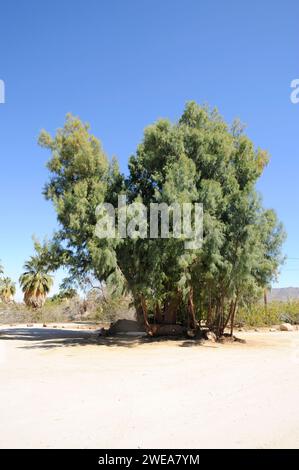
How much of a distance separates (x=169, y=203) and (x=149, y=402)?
11.0m

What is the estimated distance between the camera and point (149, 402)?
730 centimetres

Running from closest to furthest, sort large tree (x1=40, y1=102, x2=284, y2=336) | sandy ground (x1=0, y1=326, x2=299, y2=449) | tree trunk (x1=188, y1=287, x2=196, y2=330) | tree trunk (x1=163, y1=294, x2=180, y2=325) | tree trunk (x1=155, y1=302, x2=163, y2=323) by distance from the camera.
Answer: sandy ground (x1=0, y1=326, x2=299, y2=449) < large tree (x1=40, y1=102, x2=284, y2=336) < tree trunk (x1=188, y1=287, x2=196, y2=330) < tree trunk (x1=163, y1=294, x2=180, y2=325) < tree trunk (x1=155, y1=302, x2=163, y2=323)

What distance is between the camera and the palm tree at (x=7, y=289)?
190 ft

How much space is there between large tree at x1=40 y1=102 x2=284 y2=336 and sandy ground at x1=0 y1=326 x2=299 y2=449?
478 cm

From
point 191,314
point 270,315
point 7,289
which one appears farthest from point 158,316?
point 7,289

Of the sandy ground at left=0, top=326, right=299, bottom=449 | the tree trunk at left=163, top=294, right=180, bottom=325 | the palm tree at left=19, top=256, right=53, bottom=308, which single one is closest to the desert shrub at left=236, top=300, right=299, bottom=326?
the tree trunk at left=163, top=294, right=180, bottom=325

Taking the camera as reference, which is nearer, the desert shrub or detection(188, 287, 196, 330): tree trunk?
detection(188, 287, 196, 330): tree trunk

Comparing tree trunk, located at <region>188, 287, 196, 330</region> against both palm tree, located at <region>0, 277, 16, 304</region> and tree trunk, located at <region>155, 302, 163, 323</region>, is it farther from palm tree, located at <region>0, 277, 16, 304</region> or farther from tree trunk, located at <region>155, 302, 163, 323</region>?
palm tree, located at <region>0, 277, 16, 304</region>

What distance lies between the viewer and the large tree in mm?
17641

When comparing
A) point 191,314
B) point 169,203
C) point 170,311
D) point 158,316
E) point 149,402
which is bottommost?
point 149,402

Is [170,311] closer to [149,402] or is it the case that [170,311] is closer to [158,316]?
[158,316]

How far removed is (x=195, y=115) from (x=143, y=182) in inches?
166

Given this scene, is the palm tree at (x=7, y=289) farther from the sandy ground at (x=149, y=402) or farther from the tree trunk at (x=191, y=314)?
the sandy ground at (x=149, y=402)

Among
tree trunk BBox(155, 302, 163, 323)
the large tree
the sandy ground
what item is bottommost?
the sandy ground
